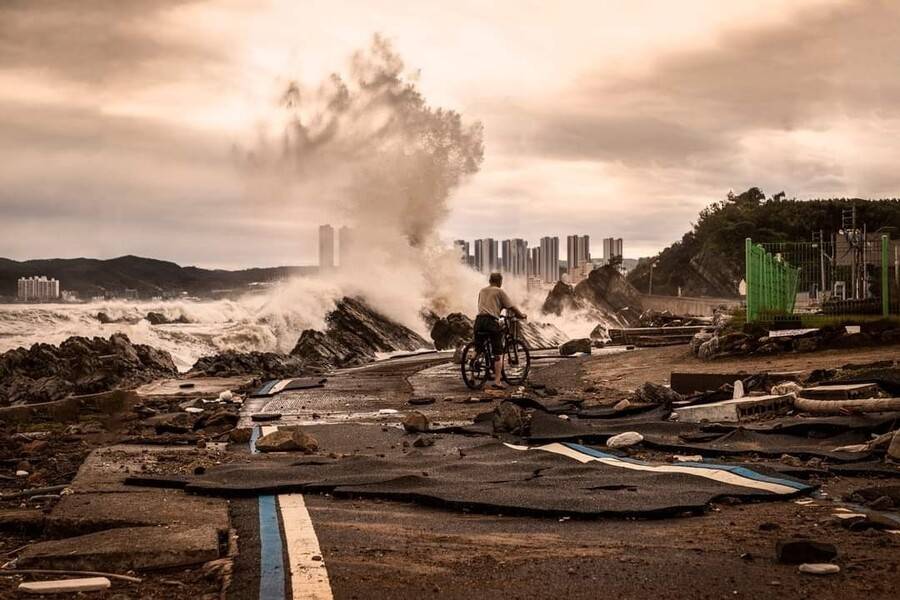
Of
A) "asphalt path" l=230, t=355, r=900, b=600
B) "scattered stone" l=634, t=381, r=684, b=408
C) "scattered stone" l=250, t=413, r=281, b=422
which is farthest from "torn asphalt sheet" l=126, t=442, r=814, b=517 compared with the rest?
"scattered stone" l=250, t=413, r=281, b=422

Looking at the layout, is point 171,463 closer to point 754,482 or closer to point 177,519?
point 177,519

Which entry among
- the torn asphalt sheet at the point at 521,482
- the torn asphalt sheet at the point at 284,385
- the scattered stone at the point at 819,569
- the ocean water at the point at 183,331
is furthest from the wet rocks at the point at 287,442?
the ocean water at the point at 183,331

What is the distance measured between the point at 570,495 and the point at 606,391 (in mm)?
9180

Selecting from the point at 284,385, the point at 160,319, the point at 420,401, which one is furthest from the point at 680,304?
the point at 420,401

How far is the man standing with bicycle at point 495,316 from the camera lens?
17.2m

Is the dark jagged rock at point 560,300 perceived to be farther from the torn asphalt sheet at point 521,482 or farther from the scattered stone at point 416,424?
the torn asphalt sheet at point 521,482

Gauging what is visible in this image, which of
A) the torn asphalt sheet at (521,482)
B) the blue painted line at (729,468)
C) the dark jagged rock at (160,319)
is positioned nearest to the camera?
the torn asphalt sheet at (521,482)

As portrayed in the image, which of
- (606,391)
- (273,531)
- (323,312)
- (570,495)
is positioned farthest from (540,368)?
(323,312)

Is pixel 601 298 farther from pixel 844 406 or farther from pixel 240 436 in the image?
pixel 240 436

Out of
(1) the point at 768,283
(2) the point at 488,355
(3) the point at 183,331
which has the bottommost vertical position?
(3) the point at 183,331

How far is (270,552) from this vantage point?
5.28m

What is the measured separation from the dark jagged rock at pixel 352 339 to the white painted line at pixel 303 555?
19.9 metres

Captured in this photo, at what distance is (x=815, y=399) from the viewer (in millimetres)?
11766

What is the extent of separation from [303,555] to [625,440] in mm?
5327
